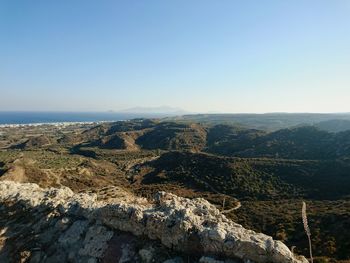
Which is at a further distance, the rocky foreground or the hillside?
the hillside

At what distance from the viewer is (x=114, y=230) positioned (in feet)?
50.4

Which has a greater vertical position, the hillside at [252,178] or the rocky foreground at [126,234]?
the rocky foreground at [126,234]

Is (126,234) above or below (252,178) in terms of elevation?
above

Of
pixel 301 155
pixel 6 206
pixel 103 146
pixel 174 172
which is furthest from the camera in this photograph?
pixel 103 146

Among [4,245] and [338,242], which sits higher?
[4,245]

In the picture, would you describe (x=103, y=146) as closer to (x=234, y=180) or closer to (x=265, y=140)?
(x=265, y=140)

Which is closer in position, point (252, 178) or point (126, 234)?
point (126, 234)

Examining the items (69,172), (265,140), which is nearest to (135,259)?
(69,172)

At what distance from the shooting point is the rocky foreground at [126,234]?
40.7 feet

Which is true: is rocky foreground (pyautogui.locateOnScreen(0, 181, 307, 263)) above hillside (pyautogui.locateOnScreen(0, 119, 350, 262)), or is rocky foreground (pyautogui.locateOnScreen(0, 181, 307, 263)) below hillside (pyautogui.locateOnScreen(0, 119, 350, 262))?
above

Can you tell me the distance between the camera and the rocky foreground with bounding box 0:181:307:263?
40.7 feet

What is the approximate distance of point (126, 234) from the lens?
1492 cm

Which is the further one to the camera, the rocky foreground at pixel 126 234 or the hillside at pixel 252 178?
the hillside at pixel 252 178

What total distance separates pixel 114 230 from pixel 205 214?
13.4ft
